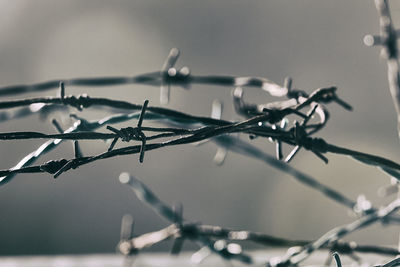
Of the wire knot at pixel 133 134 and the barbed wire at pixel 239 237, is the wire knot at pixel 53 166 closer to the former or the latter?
the wire knot at pixel 133 134

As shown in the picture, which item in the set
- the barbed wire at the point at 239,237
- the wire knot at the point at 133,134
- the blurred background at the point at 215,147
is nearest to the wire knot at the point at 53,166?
the wire knot at the point at 133,134

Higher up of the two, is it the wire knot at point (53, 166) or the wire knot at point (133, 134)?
the wire knot at point (133, 134)

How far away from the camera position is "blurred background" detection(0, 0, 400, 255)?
4.12 m

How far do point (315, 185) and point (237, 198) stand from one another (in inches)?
147

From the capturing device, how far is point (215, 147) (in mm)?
3859

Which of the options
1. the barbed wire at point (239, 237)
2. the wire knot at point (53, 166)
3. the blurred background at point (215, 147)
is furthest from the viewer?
the blurred background at point (215, 147)

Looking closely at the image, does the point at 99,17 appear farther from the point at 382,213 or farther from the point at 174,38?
the point at 382,213

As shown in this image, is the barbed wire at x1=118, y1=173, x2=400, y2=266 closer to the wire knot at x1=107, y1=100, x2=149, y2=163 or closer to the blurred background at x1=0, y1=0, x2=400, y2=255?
the wire knot at x1=107, y1=100, x2=149, y2=163

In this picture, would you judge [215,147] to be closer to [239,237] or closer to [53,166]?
[239,237]

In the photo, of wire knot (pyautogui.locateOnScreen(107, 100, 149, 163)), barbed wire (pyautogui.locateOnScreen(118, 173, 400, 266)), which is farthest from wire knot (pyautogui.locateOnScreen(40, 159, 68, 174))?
barbed wire (pyautogui.locateOnScreen(118, 173, 400, 266))

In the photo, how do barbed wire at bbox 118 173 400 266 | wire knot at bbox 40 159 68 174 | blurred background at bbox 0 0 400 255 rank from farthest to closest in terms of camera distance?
blurred background at bbox 0 0 400 255 < barbed wire at bbox 118 173 400 266 < wire knot at bbox 40 159 68 174

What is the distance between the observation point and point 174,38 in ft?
16.5

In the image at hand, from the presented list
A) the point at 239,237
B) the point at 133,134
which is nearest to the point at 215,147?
the point at 239,237

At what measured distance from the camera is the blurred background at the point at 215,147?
162 inches
